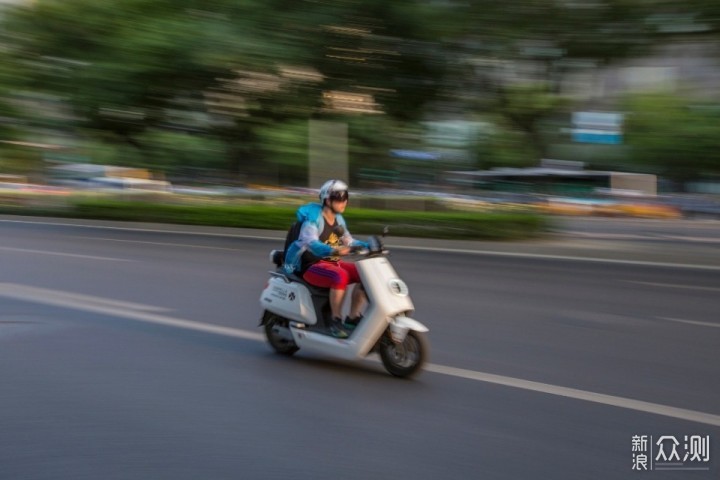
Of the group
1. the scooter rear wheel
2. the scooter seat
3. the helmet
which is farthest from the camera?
the scooter rear wheel

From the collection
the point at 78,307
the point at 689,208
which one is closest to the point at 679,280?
the point at 78,307

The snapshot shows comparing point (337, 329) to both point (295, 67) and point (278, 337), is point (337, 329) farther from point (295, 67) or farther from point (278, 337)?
point (295, 67)

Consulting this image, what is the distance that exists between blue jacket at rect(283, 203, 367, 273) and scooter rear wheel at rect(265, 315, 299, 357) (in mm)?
617

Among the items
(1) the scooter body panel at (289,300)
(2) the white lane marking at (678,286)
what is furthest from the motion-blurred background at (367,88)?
(1) the scooter body panel at (289,300)

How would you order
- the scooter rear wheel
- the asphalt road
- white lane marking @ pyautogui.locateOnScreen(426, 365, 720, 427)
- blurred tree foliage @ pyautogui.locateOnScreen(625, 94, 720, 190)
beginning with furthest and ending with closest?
blurred tree foliage @ pyautogui.locateOnScreen(625, 94, 720, 190) < the scooter rear wheel < white lane marking @ pyautogui.locateOnScreen(426, 365, 720, 427) < the asphalt road

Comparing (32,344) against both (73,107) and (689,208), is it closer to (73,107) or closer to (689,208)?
(73,107)

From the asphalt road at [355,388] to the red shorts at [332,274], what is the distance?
0.66 meters

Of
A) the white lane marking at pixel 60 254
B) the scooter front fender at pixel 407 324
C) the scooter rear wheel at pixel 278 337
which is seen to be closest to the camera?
the scooter front fender at pixel 407 324

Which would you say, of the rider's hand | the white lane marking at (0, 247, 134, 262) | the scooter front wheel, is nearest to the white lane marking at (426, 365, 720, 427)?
the scooter front wheel

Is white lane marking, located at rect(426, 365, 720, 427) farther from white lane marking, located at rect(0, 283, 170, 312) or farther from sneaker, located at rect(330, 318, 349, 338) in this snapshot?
white lane marking, located at rect(0, 283, 170, 312)

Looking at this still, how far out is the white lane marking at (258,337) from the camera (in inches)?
224

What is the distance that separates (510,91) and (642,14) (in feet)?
17.2

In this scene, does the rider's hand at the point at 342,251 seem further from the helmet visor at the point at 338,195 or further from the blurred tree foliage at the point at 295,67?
the blurred tree foliage at the point at 295,67

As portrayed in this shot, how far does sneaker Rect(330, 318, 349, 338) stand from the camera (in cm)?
686
